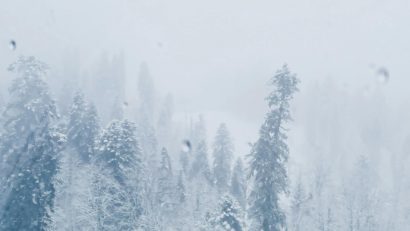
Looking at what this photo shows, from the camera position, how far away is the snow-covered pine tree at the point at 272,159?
26.0 meters

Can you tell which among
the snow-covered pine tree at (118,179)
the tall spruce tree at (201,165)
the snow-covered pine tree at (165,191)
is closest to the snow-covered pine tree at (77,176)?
the snow-covered pine tree at (118,179)

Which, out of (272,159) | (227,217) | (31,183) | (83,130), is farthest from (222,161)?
(31,183)

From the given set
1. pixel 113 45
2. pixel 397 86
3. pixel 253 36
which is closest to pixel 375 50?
pixel 397 86

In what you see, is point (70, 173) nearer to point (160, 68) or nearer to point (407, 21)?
point (160, 68)

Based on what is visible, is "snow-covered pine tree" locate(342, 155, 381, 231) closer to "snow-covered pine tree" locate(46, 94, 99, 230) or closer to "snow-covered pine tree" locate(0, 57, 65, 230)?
"snow-covered pine tree" locate(46, 94, 99, 230)

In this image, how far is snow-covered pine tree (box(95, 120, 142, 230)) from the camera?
94.8ft

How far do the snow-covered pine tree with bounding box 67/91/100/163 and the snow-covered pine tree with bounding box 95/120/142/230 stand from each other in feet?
22.5

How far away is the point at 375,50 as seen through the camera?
16375cm

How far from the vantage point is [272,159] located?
26.0 m

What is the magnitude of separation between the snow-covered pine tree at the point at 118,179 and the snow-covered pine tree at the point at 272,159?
832 centimetres

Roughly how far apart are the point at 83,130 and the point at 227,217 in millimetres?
16901

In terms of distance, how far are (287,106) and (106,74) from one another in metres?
63.4

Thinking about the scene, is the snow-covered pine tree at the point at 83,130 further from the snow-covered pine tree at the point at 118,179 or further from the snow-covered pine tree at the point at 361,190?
the snow-covered pine tree at the point at 361,190

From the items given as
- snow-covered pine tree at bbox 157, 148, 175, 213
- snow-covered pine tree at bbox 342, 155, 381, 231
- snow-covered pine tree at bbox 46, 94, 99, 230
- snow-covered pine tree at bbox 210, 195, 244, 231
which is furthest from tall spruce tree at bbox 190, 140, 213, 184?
snow-covered pine tree at bbox 210, 195, 244, 231
